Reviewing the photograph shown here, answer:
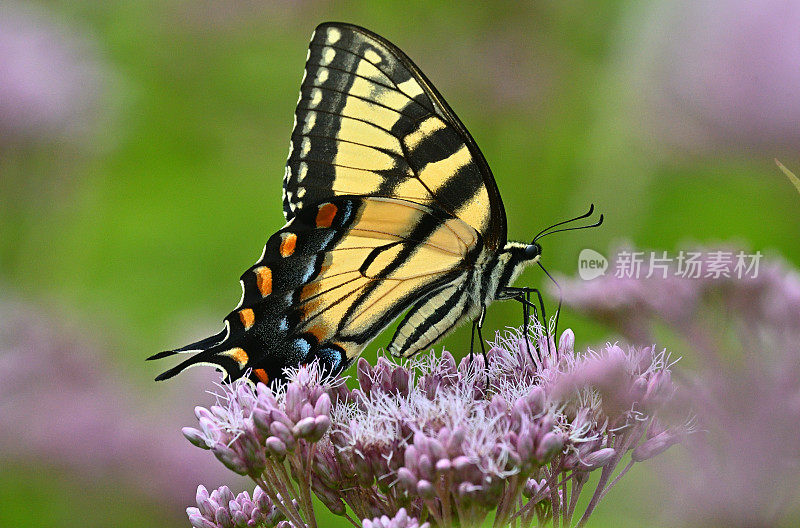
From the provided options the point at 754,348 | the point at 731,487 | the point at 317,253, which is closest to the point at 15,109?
the point at 317,253

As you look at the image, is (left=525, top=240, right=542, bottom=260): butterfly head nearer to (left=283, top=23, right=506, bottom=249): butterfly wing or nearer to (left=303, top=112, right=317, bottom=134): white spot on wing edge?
(left=283, top=23, right=506, bottom=249): butterfly wing

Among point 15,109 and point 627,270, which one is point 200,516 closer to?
point 627,270

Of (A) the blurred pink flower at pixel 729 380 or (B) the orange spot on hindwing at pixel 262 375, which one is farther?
(B) the orange spot on hindwing at pixel 262 375

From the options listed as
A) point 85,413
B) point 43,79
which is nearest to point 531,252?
point 85,413

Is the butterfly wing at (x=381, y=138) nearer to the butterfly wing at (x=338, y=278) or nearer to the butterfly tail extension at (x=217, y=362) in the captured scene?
the butterfly wing at (x=338, y=278)

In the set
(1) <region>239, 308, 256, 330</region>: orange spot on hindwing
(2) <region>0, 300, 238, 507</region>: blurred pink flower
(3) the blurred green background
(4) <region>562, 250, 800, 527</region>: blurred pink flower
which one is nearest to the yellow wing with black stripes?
→ (1) <region>239, 308, 256, 330</region>: orange spot on hindwing

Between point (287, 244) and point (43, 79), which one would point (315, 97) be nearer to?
point (287, 244)

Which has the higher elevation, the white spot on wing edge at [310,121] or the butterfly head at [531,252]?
the white spot on wing edge at [310,121]

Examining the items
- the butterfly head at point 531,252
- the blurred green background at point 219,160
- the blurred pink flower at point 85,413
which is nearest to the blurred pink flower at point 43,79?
the blurred green background at point 219,160
